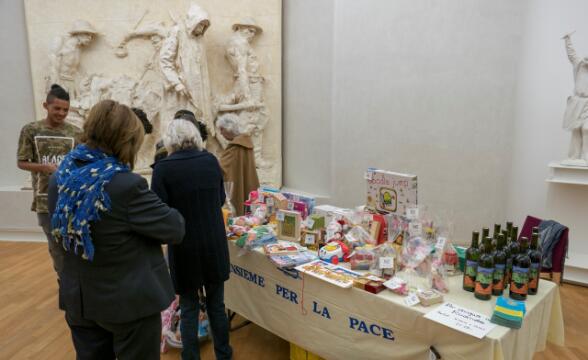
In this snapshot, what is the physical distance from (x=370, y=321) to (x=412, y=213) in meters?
0.60

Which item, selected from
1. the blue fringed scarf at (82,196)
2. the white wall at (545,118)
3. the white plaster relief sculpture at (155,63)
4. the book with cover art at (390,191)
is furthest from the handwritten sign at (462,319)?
the white plaster relief sculpture at (155,63)

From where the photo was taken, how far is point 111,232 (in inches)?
46.4

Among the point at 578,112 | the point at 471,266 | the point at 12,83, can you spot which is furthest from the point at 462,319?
the point at 12,83

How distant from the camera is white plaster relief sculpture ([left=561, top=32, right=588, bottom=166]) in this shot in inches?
123

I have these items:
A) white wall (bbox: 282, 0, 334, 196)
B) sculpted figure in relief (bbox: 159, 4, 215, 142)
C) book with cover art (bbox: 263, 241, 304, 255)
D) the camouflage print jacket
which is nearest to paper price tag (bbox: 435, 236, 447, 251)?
book with cover art (bbox: 263, 241, 304, 255)

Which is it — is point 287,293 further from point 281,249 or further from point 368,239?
point 368,239

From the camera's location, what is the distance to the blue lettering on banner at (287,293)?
191 cm

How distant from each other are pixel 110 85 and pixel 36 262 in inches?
87.1

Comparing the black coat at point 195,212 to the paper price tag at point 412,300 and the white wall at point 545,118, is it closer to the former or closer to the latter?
the paper price tag at point 412,300

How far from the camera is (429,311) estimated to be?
144 cm

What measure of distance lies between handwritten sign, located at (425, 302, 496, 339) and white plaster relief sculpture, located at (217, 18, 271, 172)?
3.29 meters

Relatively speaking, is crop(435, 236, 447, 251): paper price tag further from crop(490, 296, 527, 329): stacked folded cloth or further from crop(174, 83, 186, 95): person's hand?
crop(174, 83, 186, 95): person's hand

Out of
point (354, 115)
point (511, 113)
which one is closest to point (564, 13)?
point (511, 113)

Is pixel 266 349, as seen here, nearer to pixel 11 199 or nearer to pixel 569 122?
pixel 569 122
